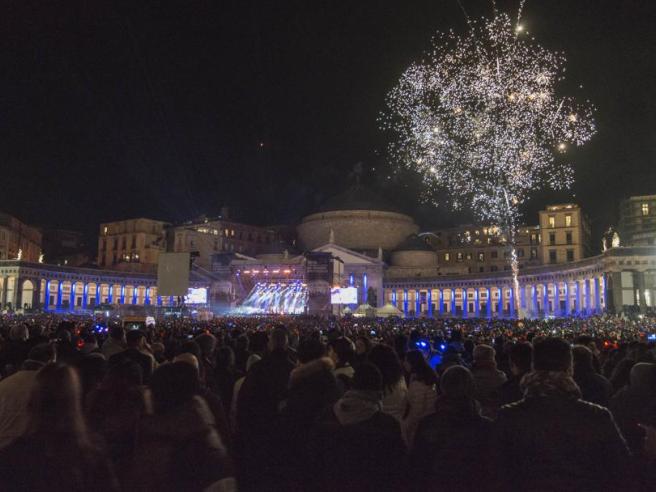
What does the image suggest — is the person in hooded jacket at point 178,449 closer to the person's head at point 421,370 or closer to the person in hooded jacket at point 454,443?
the person in hooded jacket at point 454,443

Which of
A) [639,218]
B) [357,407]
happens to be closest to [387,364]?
[357,407]

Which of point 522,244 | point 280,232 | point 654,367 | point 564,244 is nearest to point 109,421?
point 654,367

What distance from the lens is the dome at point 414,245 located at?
106250mm

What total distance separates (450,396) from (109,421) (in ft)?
10.1

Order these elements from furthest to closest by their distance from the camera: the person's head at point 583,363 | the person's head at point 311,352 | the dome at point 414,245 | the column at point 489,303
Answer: the dome at point 414,245, the column at point 489,303, the person's head at point 583,363, the person's head at point 311,352

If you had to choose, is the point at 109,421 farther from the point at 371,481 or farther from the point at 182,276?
the point at 182,276

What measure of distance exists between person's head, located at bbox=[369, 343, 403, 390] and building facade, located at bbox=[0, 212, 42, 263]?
87495 mm

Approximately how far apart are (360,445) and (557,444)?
139cm

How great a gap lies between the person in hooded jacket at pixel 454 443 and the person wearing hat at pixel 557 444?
0.21 meters

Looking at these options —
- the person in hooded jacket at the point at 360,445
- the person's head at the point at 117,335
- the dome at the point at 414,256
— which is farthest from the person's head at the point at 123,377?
the dome at the point at 414,256

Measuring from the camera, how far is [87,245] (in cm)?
12031

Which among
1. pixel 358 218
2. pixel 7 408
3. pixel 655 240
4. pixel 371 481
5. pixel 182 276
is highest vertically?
pixel 358 218

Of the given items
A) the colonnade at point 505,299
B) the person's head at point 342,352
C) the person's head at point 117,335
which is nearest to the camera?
the person's head at point 342,352

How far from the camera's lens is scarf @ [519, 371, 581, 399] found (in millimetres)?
4262
